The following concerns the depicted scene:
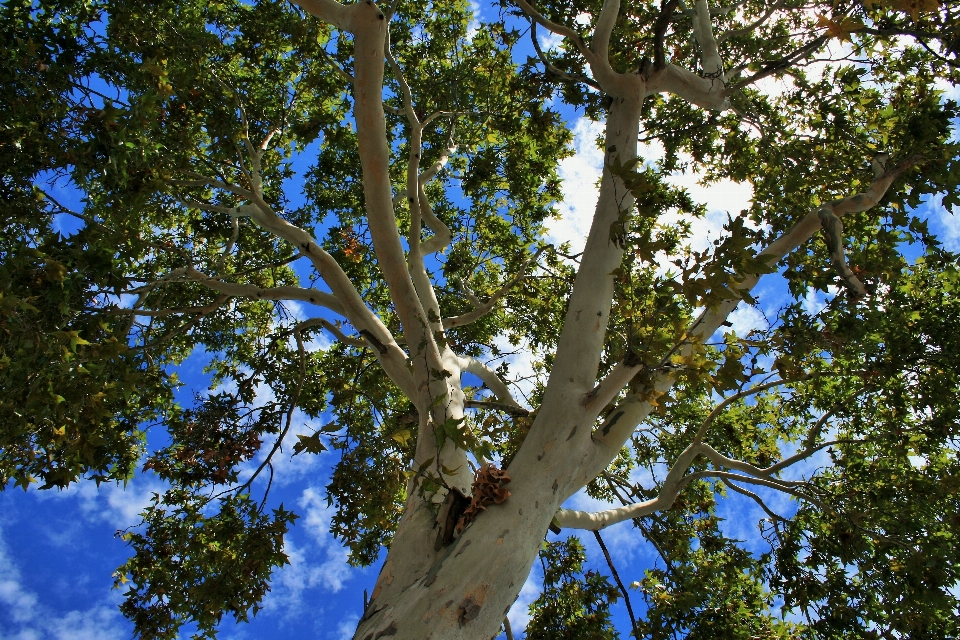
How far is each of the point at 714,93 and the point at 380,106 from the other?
10.7 ft

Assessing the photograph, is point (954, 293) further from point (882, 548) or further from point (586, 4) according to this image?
point (586, 4)

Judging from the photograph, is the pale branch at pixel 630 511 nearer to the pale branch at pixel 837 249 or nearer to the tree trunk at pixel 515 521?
the tree trunk at pixel 515 521

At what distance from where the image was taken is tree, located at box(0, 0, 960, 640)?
3775 mm

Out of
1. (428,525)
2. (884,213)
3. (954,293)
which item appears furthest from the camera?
(954,293)

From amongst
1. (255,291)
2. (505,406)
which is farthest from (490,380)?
(255,291)

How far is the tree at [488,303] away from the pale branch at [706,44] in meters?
0.04

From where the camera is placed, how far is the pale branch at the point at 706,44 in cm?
564

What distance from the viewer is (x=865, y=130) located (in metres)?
7.19

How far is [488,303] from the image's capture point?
655 centimetres

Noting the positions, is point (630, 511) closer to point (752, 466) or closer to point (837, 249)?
point (752, 466)

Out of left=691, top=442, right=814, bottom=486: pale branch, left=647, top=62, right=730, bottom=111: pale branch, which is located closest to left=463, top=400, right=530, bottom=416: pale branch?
left=691, top=442, right=814, bottom=486: pale branch

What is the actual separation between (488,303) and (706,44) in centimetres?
336

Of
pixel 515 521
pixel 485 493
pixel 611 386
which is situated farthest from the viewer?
pixel 611 386

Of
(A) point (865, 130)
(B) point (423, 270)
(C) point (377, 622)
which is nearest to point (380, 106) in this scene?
(B) point (423, 270)
